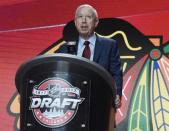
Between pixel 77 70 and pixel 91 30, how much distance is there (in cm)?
24

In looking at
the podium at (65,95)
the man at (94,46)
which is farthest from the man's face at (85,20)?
the podium at (65,95)

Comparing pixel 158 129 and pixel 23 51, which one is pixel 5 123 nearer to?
pixel 23 51

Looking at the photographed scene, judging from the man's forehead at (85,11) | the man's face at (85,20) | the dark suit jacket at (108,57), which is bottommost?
the dark suit jacket at (108,57)

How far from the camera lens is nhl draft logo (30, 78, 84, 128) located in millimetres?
1330

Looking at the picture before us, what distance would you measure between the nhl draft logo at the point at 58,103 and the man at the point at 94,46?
0.68 ft

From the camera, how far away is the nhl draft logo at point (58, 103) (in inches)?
52.4

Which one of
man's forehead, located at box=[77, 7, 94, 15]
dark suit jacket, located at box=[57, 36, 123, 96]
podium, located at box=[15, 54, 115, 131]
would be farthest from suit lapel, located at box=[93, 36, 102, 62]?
podium, located at box=[15, 54, 115, 131]

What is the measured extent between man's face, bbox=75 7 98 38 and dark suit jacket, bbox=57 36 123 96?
7cm

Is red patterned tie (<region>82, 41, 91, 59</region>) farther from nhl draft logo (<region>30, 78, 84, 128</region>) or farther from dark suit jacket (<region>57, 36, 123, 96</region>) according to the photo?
nhl draft logo (<region>30, 78, 84, 128</region>)

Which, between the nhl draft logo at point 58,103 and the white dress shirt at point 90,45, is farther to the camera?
the white dress shirt at point 90,45

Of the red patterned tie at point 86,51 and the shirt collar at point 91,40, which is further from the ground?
the shirt collar at point 91,40

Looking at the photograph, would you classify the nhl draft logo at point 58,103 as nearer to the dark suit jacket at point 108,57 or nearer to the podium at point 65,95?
the podium at point 65,95

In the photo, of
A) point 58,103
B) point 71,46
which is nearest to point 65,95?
point 58,103

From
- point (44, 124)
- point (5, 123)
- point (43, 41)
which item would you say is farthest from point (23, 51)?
point (44, 124)
